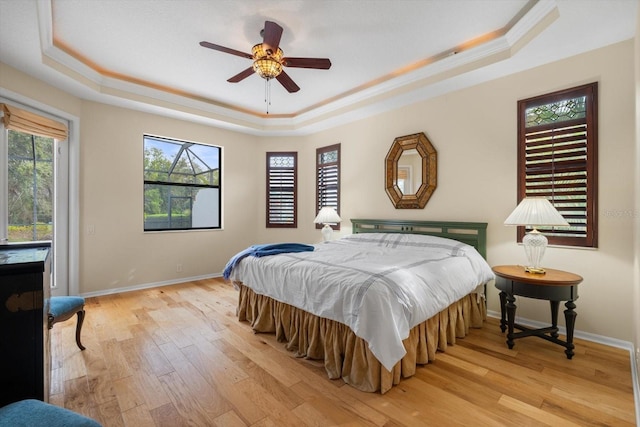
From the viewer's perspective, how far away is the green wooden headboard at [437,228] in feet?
10.7

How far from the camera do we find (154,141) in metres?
4.54

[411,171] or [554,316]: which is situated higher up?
[411,171]

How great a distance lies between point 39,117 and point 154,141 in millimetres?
1437

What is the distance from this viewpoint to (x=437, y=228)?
3627 mm

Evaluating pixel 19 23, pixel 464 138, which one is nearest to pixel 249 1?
pixel 19 23

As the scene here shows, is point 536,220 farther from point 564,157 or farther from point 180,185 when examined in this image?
point 180,185

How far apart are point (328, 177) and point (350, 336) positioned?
3383 mm

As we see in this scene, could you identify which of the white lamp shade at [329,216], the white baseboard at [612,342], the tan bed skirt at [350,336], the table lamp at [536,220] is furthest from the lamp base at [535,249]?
the white lamp shade at [329,216]

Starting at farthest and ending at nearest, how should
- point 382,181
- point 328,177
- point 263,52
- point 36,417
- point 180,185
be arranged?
point 328,177
point 180,185
point 382,181
point 263,52
point 36,417

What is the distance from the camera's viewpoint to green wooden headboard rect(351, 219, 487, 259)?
325 centimetres

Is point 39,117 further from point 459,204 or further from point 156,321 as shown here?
point 459,204

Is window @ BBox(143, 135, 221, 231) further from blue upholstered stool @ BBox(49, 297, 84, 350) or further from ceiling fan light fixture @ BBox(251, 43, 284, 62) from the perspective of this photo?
ceiling fan light fixture @ BBox(251, 43, 284, 62)

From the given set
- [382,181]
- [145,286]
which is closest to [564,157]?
[382,181]

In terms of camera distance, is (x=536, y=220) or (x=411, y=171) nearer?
(x=536, y=220)
